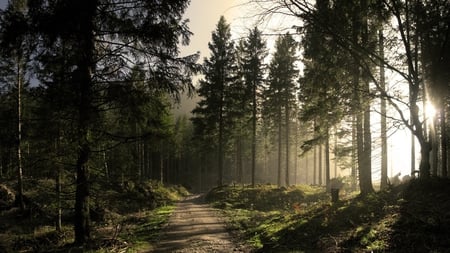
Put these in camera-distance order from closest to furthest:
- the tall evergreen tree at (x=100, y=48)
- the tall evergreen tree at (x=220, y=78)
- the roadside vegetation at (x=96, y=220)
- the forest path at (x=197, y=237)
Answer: the tall evergreen tree at (x=100, y=48), the forest path at (x=197, y=237), the roadside vegetation at (x=96, y=220), the tall evergreen tree at (x=220, y=78)

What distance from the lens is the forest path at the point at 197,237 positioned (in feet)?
33.2

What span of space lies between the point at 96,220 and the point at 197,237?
1048 centimetres

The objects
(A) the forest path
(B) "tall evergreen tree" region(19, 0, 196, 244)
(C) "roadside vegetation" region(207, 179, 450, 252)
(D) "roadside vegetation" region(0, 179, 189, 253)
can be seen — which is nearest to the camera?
(C) "roadside vegetation" region(207, 179, 450, 252)

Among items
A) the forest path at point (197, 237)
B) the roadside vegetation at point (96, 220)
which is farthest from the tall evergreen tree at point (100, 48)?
the forest path at point (197, 237)

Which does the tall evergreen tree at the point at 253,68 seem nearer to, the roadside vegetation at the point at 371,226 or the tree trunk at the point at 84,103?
the roadside vegetation at the point at 371,226

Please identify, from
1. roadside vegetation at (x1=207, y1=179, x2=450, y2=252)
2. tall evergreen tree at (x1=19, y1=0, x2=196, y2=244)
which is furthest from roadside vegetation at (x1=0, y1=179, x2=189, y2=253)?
roadside vegetation at (x1=207, y1=179, x2=450, y2=252)

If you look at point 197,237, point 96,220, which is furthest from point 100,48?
point 96,220

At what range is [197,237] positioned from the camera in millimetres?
11734

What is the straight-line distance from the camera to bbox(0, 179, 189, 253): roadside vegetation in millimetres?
11094

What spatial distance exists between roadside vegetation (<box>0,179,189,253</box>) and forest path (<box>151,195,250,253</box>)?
21.0 inches

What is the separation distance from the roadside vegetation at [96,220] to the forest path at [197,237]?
1.75 feet

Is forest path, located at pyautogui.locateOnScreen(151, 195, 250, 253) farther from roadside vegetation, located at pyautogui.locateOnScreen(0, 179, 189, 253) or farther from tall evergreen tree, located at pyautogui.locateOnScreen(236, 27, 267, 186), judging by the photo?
tall evergreen tree, located at pyautogui.locateOnScreen(236, 27, 267, 186)

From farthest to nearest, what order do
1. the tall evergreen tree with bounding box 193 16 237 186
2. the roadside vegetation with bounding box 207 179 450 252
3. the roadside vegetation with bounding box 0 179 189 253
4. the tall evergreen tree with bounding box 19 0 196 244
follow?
the tall evergreen tree with bounding box 193 16 237 186 → the roadside vegetation with bounding box 0 179 189 253 → the tall evergreen tree with bounding box 19 0 196 244 → the roadside vegetation with bounding box 207 179 450 252

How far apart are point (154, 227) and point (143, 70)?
6852 millimetres
